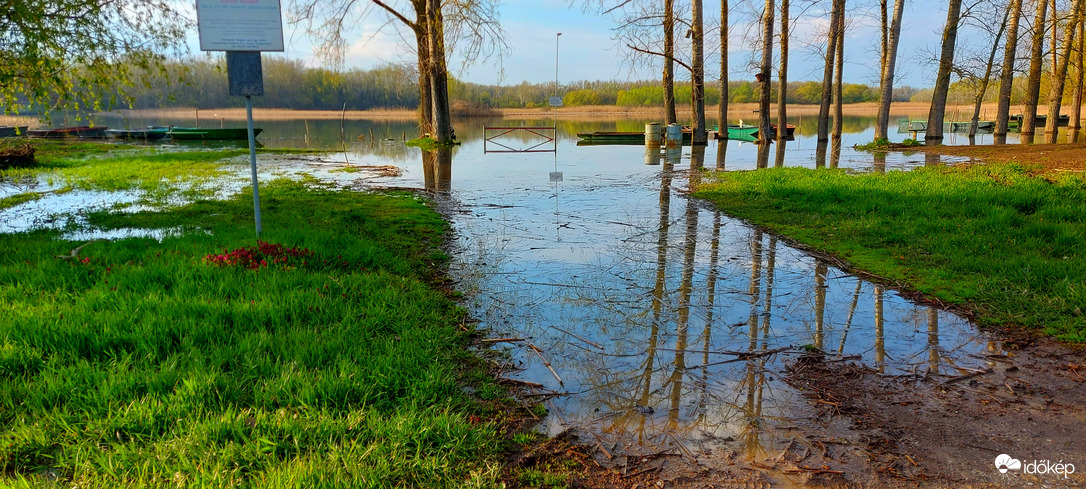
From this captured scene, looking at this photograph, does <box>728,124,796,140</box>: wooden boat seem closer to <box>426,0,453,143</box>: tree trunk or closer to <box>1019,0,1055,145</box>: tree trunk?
<box>1019,0,1055,145</box>: tree trunk

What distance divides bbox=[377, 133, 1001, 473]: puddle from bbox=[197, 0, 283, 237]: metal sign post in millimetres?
2754

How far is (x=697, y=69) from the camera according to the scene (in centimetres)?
2342

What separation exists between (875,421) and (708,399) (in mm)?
825

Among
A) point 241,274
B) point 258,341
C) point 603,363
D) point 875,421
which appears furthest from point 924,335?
point 241,274

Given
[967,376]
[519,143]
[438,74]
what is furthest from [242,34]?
[519,143]

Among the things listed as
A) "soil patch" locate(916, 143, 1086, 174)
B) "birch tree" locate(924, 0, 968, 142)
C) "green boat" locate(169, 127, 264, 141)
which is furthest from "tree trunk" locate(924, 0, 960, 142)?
"green boat" locate(169, 127, 264, 141)

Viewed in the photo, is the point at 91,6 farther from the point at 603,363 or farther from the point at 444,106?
the point at 444,106

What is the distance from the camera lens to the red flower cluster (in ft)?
17.3

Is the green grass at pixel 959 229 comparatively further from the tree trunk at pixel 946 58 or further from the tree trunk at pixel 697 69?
the tree trunk at pixel 697 69

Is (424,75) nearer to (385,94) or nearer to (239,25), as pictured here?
(239,25)

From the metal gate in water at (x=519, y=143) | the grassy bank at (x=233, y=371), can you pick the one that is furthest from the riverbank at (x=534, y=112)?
the grassy bank at (x=233, y=371)

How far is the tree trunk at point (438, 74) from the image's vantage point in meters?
21.7

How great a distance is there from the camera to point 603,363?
3.82 meters

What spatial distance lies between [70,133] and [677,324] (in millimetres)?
44002
